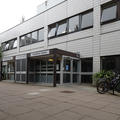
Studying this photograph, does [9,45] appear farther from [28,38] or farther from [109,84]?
[109,84]

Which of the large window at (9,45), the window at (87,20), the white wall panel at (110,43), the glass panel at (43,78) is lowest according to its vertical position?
the glass panel at (43,78)

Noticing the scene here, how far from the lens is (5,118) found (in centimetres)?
373

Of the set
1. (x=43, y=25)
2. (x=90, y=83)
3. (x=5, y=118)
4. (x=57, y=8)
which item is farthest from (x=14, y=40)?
(x=5, y=118)

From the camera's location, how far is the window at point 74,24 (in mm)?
13360

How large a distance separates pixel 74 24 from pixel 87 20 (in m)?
1.40

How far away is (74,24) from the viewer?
13586 mm

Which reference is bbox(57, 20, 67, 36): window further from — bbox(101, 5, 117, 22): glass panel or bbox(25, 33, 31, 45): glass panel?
bbox(25, 33, 31, 45): glass panel

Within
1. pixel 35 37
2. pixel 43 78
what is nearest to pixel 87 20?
pixel 43 78

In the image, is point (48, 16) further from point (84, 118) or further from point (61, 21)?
point (84, 118)

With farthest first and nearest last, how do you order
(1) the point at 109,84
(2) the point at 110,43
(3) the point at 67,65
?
(3) the point at 67,65 → (2) the point at 110,43 → (1) the point at 109,84

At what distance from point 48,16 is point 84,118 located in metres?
14.2

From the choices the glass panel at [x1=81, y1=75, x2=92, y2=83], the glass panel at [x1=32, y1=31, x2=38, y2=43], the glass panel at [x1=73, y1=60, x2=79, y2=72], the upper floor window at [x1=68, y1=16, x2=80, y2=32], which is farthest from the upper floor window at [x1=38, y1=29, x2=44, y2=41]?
the glass panel at [x1=81, y1=75, x2=92, y2=83]

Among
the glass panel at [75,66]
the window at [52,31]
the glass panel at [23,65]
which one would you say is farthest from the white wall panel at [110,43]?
the glass panel at [23,65]

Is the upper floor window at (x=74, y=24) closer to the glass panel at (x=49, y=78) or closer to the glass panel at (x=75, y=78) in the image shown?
the glass panel at (x=75, y=78)
